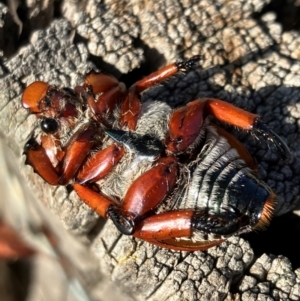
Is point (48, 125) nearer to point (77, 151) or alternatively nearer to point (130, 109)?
point (77, 151)

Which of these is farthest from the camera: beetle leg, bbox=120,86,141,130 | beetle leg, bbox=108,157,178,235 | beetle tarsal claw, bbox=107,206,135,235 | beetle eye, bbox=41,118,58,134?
beetle leg, bbox=120,86,141,130

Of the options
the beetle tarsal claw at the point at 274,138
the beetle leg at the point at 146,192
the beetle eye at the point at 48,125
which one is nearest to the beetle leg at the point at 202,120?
the beetle tarsal claw at the point at 274,138

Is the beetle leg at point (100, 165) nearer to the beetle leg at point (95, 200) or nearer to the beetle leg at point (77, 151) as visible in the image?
the beetle leg at point (77, 151)

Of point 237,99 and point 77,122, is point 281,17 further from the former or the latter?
point 77,122

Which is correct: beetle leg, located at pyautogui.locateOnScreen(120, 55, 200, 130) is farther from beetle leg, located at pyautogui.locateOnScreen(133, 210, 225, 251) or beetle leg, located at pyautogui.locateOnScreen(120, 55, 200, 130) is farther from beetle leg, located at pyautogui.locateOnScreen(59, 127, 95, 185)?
beetle leg, located at pyautogui.locateOnScreen(133, 210, 225, 251)

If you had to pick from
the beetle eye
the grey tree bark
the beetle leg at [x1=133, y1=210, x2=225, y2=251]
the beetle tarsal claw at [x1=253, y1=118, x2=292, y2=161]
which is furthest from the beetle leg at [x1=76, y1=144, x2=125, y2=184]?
the beetle tarsal claw at [x1=253, y1=118, x2=292, y2=161]

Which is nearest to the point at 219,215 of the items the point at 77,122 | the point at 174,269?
the point at 174,269
